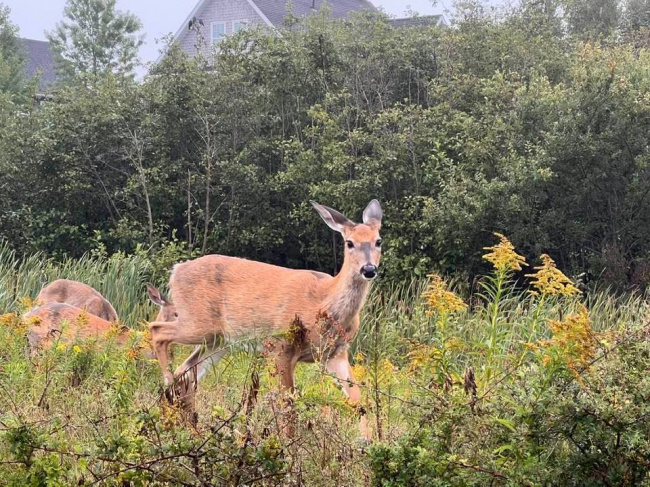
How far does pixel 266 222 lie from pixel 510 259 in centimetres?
982

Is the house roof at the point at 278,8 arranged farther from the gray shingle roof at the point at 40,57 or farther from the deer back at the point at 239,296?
the deer back at the point at 239,296

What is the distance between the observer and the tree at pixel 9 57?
110 ft

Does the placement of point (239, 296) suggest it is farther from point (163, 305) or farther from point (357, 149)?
point (357, 149)

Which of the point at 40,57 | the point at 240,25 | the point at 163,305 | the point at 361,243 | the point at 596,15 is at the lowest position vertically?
the point at 163,305

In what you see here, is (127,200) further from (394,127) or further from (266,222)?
(394,127)

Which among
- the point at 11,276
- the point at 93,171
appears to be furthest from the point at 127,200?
the point at 11,276

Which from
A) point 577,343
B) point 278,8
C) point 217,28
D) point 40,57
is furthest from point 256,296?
point 40,57

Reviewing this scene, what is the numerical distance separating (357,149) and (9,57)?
90.0ft

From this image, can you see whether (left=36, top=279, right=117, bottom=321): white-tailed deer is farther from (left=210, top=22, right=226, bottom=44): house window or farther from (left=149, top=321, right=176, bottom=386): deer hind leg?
(left=210, top=22, right=226, bottom=44): house window

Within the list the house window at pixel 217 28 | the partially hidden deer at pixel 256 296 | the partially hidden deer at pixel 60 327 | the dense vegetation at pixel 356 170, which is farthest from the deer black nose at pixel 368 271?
the house window at pixel 217 28

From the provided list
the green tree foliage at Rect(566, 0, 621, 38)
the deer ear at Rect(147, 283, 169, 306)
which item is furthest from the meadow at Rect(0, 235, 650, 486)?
the green tree foliage at Rect(566, 0, 621, 38)

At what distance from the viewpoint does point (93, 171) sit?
15391 mm

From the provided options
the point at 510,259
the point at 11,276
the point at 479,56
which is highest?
the point at 479,56

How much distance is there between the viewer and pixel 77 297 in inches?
373
